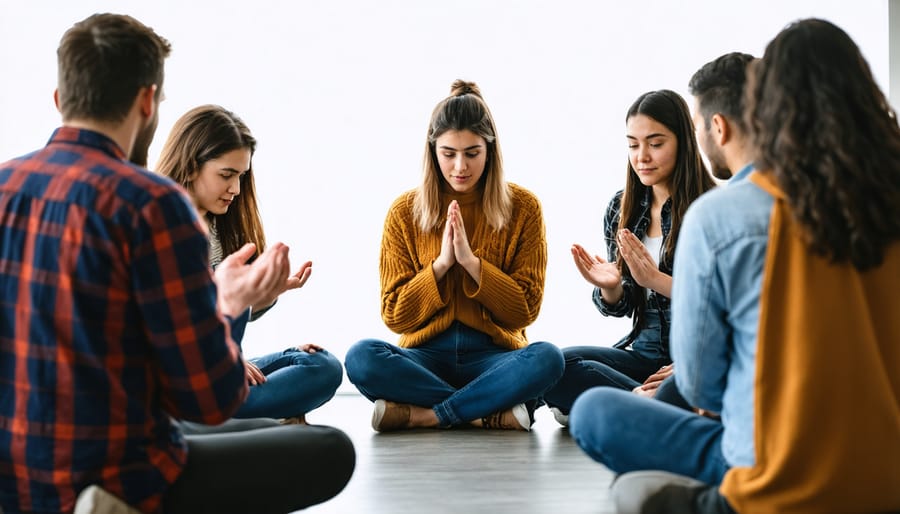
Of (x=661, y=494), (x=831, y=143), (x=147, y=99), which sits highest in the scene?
(x=147, y=99)

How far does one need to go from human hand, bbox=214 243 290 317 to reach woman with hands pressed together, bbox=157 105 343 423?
923 millimetres

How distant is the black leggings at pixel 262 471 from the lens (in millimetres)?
1704

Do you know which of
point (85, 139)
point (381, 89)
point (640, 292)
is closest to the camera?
point (85, 139)

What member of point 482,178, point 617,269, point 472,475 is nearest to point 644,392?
point 617,269

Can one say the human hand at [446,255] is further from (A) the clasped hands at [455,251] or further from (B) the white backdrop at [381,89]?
(B) the white backdrop at [381,89]

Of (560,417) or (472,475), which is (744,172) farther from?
(560,417)

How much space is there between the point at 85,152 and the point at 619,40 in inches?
137

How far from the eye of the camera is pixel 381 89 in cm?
475

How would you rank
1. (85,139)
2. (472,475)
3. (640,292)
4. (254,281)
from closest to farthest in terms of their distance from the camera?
(85,139) → (254,281) → (472,475) → (640,292)

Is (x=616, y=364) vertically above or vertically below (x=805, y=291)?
below

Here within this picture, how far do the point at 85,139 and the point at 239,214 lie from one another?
1656 mm

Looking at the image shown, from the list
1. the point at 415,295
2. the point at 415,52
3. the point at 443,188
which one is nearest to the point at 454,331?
the point at 415,295

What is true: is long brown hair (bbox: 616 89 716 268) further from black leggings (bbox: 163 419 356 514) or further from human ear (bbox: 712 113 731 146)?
black leggings (bbox: 163 419 356 514)

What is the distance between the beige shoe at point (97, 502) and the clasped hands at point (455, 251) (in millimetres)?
2028
